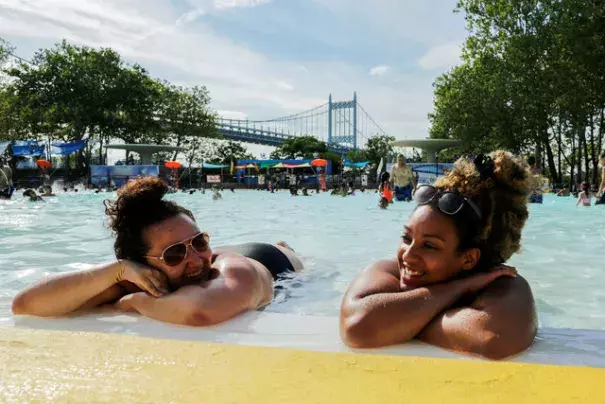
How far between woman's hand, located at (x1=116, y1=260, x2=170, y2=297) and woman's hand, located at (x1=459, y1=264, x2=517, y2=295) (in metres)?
1.30

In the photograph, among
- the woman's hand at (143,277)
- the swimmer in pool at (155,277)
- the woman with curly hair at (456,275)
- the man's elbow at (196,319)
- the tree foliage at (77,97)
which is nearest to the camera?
the woman with curly hair at (456,275)

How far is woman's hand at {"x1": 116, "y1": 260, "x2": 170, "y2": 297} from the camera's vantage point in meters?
2.50

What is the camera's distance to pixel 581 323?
3.09m

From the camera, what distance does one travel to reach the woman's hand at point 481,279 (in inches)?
82.5

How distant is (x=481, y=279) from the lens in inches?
83.1

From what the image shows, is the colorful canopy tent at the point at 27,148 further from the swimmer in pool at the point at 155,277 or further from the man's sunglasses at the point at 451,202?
the man's sunglasses at the point at 451,202

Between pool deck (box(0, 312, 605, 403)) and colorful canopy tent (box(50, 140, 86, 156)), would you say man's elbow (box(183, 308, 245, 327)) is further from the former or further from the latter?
colorful canopy tent (box(50, 140, 86, 156))

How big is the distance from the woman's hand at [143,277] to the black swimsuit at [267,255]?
1.02 meters

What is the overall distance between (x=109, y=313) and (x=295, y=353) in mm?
1238

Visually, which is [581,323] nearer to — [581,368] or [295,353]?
[581,368]

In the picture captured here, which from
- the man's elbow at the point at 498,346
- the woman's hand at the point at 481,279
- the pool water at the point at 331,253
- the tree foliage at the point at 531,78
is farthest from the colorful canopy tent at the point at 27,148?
the man's elbow at the point at 498,346

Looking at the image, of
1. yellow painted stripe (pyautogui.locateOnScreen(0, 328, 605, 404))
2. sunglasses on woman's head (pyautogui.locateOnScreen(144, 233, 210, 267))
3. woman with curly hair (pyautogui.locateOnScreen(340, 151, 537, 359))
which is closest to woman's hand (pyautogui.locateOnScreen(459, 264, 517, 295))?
woman with curly hair (pyautogui.locateOnScreen(340, 151, 537, 359))

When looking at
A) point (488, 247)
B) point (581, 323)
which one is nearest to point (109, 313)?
point (488, 247)

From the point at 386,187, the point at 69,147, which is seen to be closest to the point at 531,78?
the point at 386,187
